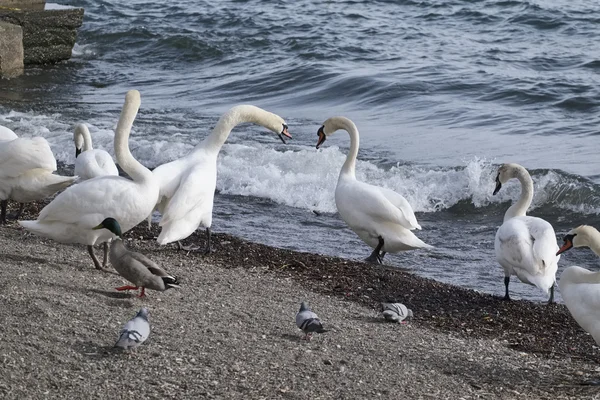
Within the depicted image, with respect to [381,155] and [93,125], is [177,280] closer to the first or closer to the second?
[381,155]

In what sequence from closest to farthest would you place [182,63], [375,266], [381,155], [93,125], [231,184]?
1. [375,266]
2. [231,184]
3. [381,155]
4. [93,125]
5. [182,63]

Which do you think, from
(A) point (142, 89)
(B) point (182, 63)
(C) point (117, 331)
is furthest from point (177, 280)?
(B) point (182, 63)

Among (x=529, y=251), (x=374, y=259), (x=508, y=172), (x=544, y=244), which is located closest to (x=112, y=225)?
(x=374, y=259)

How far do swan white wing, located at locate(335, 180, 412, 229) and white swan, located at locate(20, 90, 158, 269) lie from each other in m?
2.45

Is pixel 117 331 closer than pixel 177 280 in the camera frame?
Yes

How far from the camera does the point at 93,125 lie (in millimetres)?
16141

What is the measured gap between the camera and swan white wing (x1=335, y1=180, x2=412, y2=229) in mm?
9391

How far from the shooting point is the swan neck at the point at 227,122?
9125 mm

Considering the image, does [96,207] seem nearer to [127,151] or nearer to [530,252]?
[127,151]

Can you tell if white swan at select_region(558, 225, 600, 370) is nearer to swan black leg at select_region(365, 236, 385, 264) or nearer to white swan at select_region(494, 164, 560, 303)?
white swan at select_region(494, 164, 560, 303)

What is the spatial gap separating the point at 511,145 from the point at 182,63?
11091 millimetres

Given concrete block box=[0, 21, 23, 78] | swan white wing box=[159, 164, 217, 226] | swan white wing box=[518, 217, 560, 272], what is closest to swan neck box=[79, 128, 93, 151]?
swan white wing box=[159, 164, 217, 226]

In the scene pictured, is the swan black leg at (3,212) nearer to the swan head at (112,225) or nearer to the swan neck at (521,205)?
the swan head at (112,225)

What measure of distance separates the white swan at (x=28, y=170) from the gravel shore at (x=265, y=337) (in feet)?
→ 1.49
